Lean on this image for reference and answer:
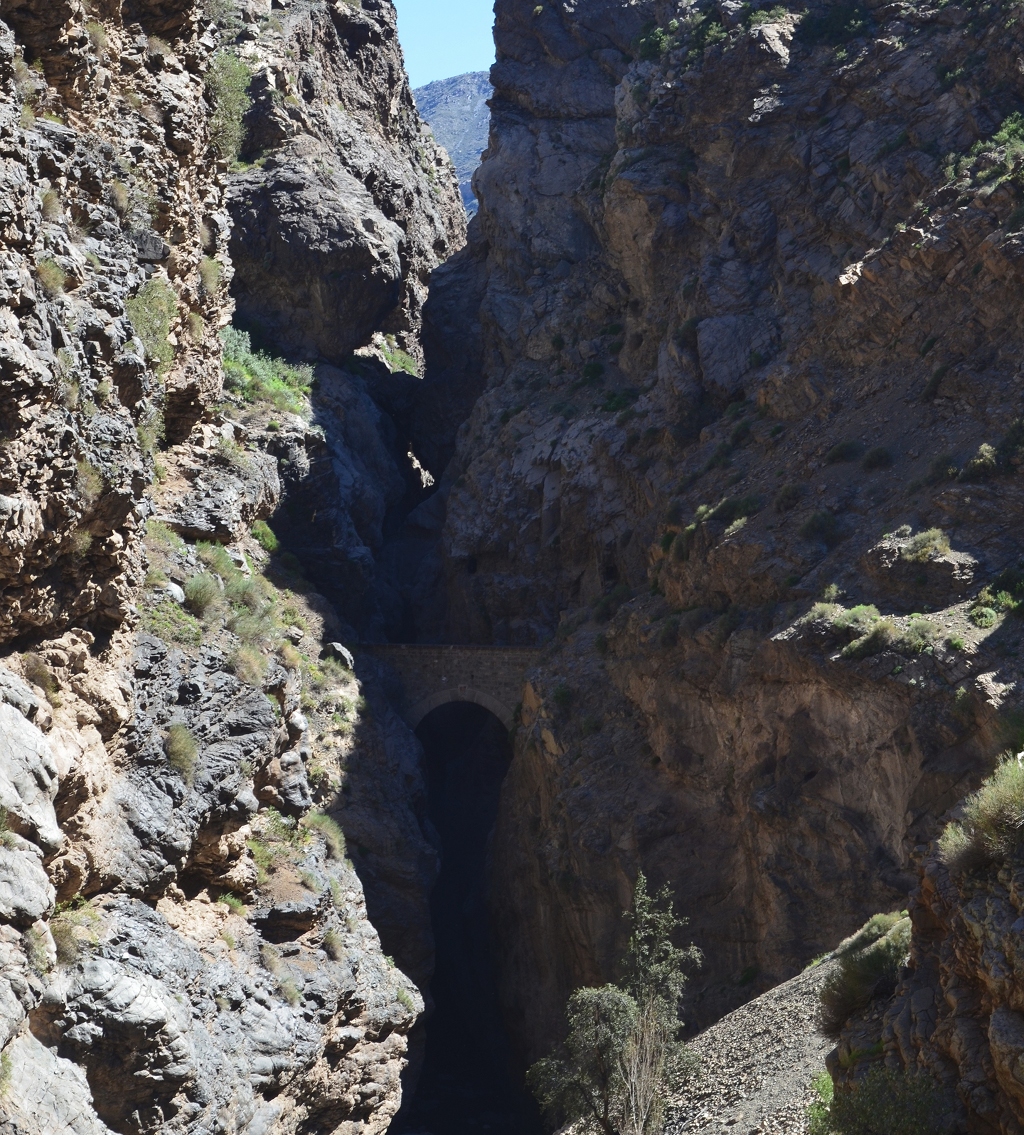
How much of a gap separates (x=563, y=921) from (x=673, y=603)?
9.55 metres

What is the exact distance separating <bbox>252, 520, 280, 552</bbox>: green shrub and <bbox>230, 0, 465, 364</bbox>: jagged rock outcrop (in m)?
10.8

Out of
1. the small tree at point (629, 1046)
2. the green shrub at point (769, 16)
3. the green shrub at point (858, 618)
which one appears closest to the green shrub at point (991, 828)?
the small tree at point (629, 1046)

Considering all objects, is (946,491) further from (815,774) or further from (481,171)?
(481,171)

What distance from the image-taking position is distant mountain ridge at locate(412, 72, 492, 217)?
140 m

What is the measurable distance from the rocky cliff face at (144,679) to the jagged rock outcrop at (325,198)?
20.9 m

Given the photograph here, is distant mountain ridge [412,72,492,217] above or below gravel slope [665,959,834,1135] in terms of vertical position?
above

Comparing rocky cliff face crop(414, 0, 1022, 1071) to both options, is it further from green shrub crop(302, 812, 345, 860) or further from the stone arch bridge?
green shrub crop(302, 812, 345, 860)

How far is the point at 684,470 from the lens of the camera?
3934 centimetres

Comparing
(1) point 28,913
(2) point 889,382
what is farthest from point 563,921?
(1) point 28,913

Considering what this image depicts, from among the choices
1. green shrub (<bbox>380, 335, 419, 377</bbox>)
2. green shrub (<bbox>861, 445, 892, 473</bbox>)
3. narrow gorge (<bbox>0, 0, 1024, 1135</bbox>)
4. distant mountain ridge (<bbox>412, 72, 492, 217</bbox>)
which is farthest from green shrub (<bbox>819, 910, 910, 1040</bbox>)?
distant mountain ridge (<bbox>412, 72, 492, 217</bbox>)

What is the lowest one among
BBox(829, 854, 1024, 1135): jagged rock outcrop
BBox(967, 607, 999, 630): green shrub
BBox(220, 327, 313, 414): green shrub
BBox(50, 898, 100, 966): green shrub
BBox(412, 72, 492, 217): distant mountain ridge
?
BBox(829, 854, 1024, 1135): jagged rock outcrop

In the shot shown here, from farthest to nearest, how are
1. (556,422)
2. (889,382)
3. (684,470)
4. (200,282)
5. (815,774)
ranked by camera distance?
1. (556,422)
2. (684,470)
3. (889,382)
4. (815,774)
5. (200,282)

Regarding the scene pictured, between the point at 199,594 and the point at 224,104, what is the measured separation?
462 inches

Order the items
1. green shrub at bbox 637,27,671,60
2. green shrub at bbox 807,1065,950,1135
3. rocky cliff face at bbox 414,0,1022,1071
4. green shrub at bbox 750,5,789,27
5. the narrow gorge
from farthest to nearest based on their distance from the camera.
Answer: green shrub at bbox 637,27,671,60, green shrub at bbox 750,5,789,27, rocky cliff face at bbox 414,0,1022,1071, the narrow gorge, green shrub at bbox 807,1065,950,1135
